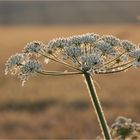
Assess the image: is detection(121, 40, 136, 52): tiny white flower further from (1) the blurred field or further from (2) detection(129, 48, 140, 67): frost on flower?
(1) the blurred field

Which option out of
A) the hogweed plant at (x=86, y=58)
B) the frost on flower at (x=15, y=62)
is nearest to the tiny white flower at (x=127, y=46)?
the hogweed plant at (x=86, y=58)

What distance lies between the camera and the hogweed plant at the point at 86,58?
15.5 ft

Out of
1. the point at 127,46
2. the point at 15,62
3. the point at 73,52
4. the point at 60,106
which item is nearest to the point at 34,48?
the point at 15,62

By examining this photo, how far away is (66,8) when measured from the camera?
Answer: 253 feet

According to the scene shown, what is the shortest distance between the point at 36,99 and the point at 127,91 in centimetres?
304

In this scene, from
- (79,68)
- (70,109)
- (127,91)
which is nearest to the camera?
(79,68)

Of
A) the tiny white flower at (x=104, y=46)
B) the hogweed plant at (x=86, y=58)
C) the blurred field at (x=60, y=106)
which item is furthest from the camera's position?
the blurred field at (x=60, y=106)

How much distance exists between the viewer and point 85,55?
187 inches

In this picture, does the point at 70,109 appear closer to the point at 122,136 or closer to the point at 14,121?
the point at 14,121

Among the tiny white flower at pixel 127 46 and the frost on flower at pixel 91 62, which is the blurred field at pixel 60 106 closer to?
the tiny white flower at pixel 127 46

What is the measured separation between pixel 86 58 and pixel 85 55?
0.29ft

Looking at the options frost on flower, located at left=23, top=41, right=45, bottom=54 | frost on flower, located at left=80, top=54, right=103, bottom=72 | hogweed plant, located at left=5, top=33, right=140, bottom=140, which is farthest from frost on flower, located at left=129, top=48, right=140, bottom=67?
frost on flower, located at left=23, top=41, right=45, bottom=54

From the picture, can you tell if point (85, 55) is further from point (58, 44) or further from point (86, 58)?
point (58, 44)

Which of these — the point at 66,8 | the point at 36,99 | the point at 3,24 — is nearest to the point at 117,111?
the point at 36,99
